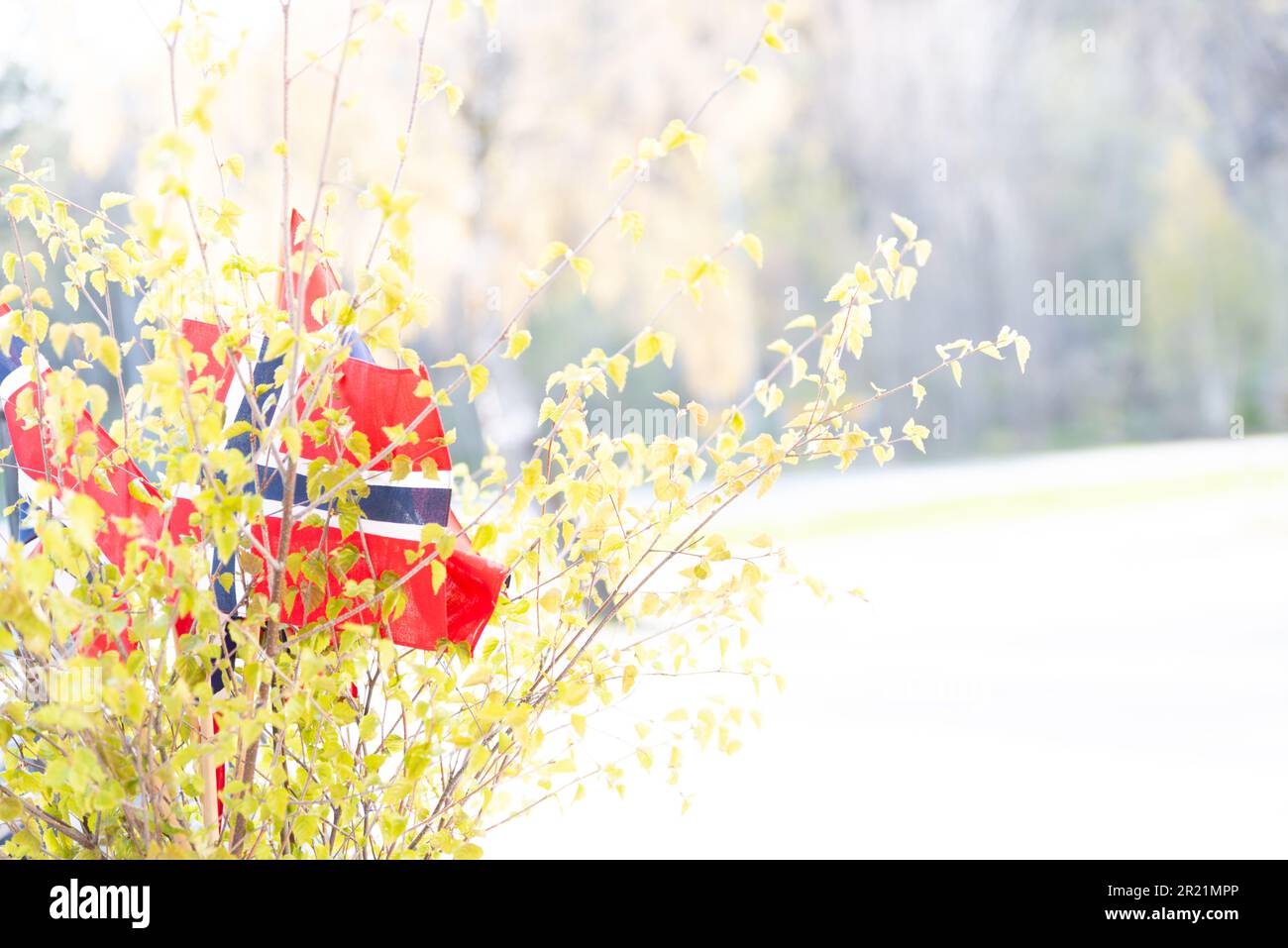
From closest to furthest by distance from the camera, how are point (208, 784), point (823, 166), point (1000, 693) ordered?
point (208, 784)
point (1000, 693)
point (823, 166)

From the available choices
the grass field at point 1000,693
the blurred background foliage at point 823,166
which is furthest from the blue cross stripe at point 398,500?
the blurred background foliage at point 823,166

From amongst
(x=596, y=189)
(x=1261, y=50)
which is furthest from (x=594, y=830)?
(x=1261, y=50)

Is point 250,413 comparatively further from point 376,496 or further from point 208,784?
point 208,784

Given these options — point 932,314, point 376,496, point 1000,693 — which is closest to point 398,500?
point 376,496

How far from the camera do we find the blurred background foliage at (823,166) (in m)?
3.61

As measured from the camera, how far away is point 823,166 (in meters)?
6.33

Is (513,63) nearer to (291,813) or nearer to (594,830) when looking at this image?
(594,830)

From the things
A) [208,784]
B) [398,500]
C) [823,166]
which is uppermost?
[823,166]

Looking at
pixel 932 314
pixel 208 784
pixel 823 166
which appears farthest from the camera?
pixel 932 314

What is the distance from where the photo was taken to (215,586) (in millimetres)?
723

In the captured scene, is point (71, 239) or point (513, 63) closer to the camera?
point (71, 239)
